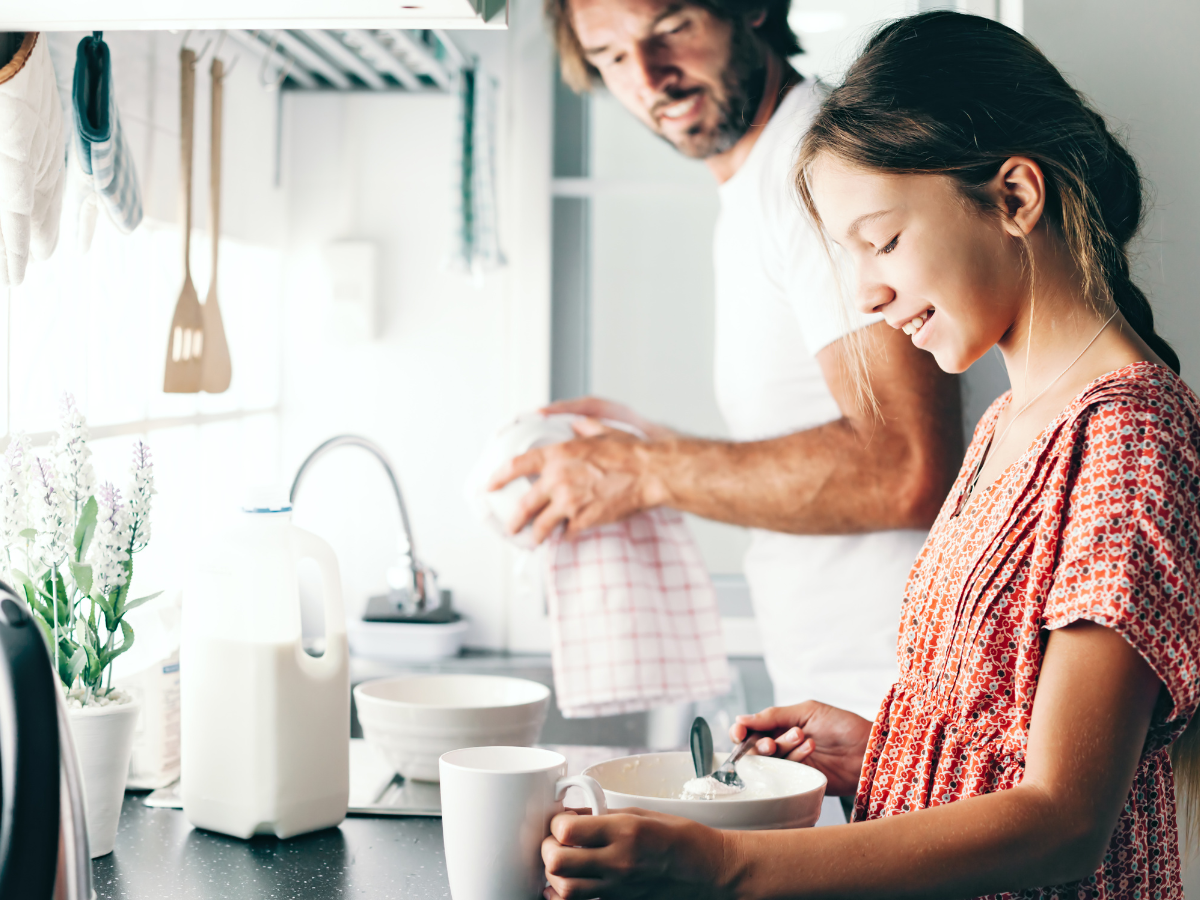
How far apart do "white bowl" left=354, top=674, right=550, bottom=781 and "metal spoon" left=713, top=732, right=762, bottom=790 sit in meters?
0.21

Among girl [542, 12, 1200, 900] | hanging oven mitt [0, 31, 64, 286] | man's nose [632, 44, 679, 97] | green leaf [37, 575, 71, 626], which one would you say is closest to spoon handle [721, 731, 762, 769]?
girl [542, 12, 1200, 900]

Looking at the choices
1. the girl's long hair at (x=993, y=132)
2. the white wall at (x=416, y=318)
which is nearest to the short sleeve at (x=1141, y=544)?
the girl's long hair at (x=993, y=132)

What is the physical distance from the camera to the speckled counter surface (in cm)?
77

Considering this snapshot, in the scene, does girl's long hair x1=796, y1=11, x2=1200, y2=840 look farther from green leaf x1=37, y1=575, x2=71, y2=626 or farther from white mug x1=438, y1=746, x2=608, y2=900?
green leaf x1=37, y1=575, x2=71, y2=626

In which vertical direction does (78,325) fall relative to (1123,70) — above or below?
below

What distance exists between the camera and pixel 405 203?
2203mm

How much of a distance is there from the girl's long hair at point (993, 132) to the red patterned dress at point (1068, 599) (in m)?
0.11

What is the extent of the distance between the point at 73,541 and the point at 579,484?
0.61 metres

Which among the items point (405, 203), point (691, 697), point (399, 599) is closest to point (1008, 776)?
point (691, 697)

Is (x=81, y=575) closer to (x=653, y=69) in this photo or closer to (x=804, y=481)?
(x=804, y=481)

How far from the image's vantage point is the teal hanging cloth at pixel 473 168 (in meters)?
1.94

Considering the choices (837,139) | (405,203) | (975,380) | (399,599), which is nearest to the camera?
(837,139)

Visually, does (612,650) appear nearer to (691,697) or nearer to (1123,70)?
(691,697)

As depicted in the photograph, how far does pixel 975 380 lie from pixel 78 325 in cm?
113
